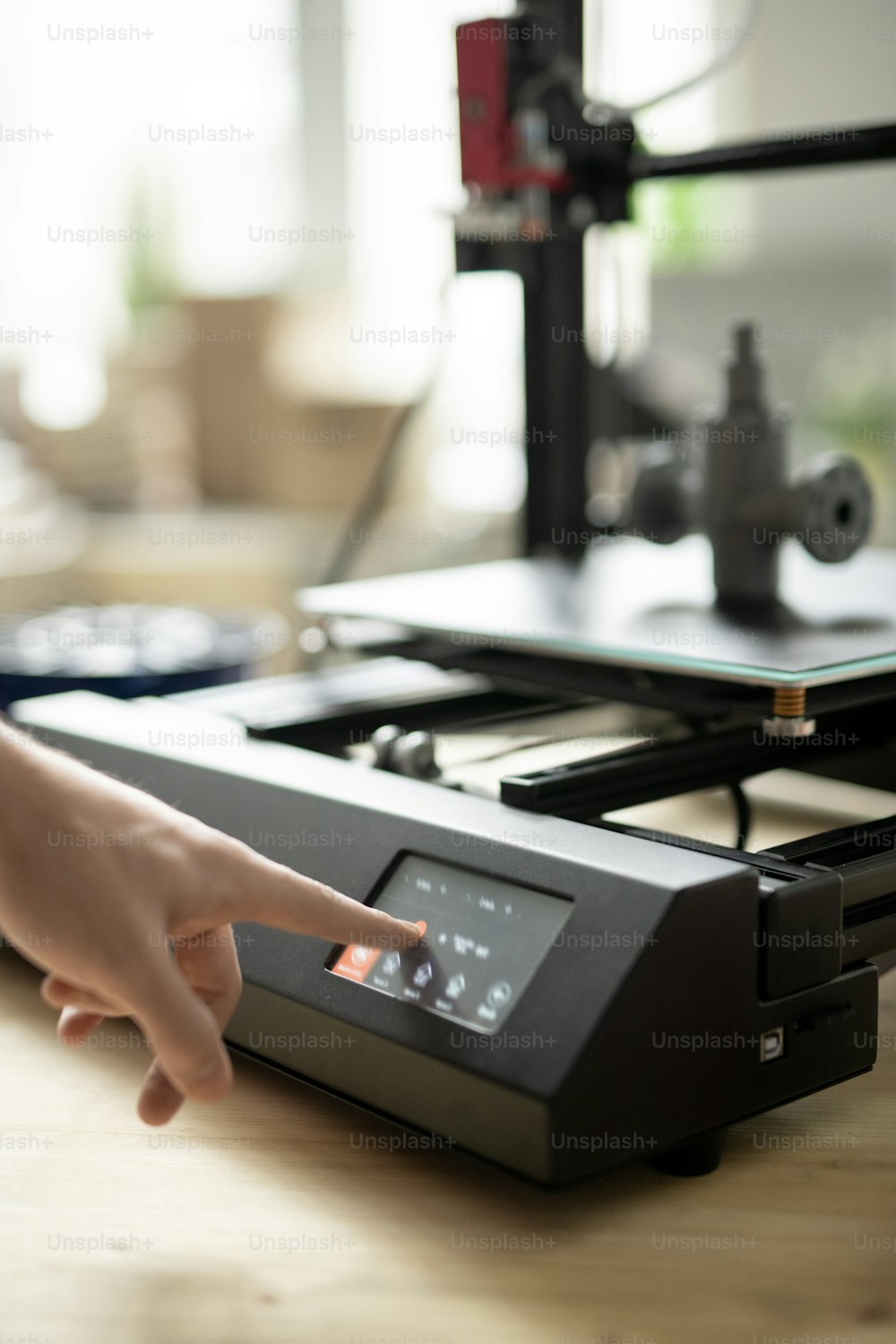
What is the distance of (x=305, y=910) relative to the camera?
1.71 feet

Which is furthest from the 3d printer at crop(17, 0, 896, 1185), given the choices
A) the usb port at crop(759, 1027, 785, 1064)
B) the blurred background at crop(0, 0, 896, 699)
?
the blurred background at crop(0, 0, 896, 699)

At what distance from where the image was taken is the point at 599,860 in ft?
1.75

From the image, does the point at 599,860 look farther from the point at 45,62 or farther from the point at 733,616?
the point at 45,62

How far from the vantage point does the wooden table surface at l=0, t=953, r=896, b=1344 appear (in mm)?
456

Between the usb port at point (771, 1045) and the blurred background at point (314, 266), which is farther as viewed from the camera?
the blurred background at point (314, 266)

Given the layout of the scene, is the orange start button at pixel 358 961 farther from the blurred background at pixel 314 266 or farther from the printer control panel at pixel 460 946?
the blurred background at pixel 314 266

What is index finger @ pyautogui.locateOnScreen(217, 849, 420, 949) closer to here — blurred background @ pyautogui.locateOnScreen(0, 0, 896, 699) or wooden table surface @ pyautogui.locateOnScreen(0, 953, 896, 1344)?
wooden table surface @ pyautogui.locateOnScreen(0, 953, 896, 1344)

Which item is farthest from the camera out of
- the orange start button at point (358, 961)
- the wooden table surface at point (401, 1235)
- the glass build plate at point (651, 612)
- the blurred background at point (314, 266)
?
the blurred background at point (314, 266)

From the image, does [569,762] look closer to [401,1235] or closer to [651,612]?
[651,612]

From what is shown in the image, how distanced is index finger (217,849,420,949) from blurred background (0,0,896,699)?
2.80 metres

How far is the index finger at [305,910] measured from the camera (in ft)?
1.65

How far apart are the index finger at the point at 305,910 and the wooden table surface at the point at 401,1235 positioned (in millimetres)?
90

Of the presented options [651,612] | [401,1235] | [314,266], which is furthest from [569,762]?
[314,266]

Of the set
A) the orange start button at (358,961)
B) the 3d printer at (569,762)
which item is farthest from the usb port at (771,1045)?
the orange start button at (358,961)
